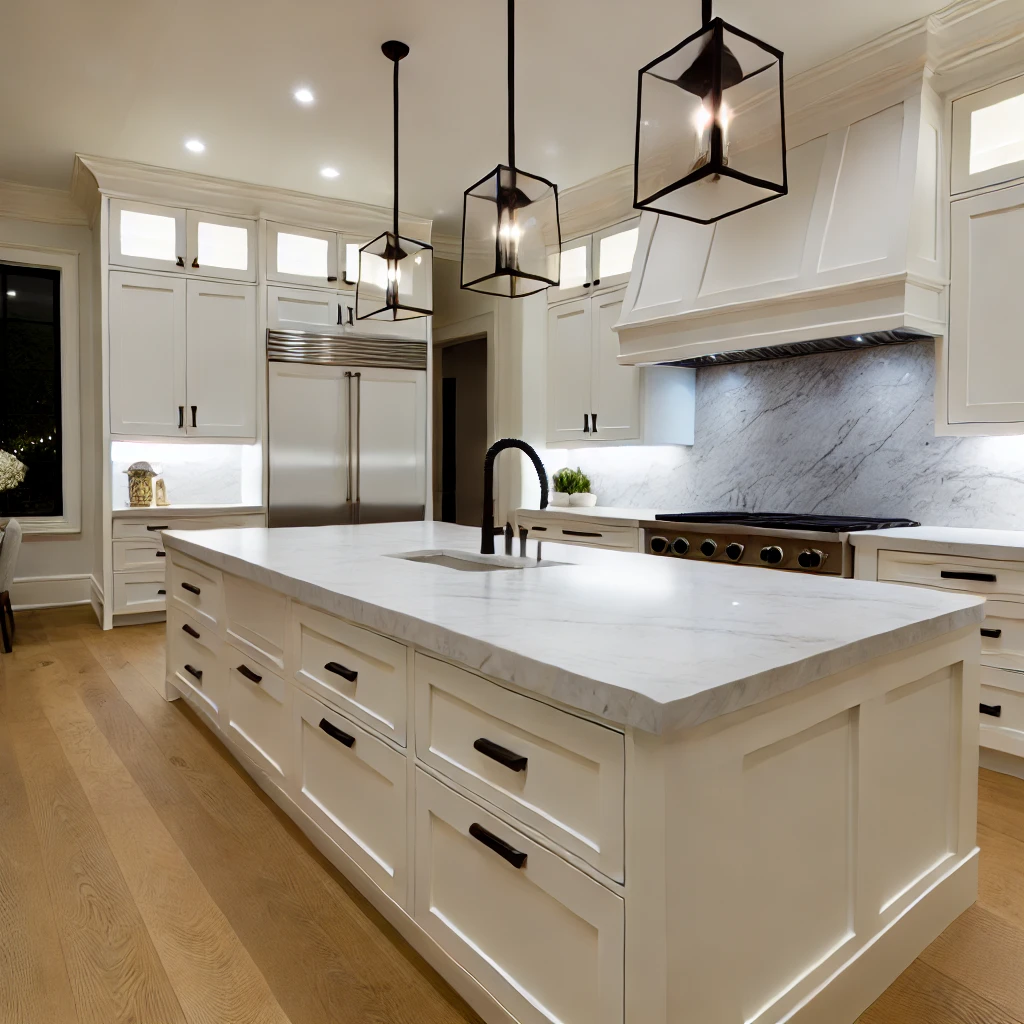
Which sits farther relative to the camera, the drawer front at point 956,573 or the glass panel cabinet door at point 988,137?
the glass panel cabinet door at point 988,137

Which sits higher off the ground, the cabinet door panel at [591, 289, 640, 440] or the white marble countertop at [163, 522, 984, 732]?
the cabinet door panel at [591, 289, 640, 440]

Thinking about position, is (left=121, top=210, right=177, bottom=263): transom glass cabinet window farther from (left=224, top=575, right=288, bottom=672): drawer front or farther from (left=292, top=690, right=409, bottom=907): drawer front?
(left=292, top=690, right=409, bottom=907): drawer front

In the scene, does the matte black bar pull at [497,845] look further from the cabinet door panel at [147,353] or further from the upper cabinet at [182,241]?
the upper cabinet at [182,241]

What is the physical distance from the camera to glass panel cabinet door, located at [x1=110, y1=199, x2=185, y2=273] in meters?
4.86

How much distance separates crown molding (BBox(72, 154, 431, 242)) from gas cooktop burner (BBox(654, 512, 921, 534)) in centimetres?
319

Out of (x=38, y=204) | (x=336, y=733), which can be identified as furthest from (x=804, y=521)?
(x=38, y=204)

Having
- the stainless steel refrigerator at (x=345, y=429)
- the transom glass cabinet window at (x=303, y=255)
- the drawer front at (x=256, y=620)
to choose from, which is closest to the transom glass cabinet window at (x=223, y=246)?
the transom glass cabinet window at (x=303, y=255)

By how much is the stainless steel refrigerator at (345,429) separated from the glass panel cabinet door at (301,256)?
412 mm

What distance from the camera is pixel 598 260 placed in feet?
16.5

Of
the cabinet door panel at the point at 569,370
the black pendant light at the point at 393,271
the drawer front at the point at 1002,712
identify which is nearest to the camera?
the drawer front at the point at 1002,712

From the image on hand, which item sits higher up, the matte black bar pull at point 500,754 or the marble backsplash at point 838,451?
the marble backsplash at point 838,451

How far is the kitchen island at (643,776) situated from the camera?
1.10 meters

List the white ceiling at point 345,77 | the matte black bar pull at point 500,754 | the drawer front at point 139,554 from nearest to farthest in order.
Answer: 1. the matte black bar pull at point 500,754
2. the white ceiling at point 345,77
3. the drawer front at point 139,554

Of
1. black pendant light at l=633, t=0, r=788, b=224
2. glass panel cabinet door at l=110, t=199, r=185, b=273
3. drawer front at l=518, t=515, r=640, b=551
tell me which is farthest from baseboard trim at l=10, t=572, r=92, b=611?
black pendant light at l=633, t=0, r=788, b=224
